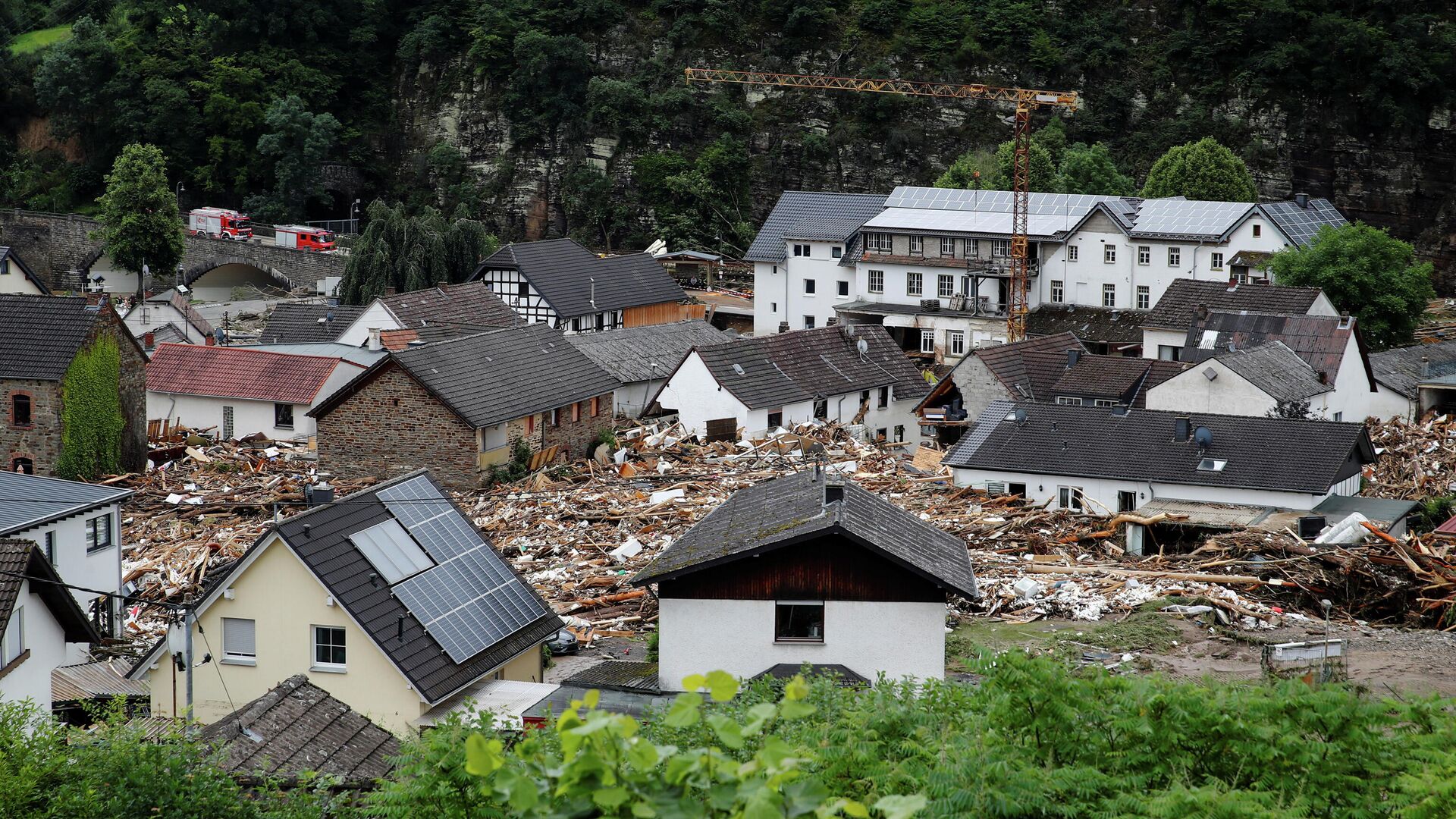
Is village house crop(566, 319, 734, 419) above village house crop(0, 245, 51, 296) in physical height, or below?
below

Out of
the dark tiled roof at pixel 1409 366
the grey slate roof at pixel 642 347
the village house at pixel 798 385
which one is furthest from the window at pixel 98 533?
the dark tiled roof at pixel 1409 366

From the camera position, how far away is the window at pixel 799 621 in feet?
67.9

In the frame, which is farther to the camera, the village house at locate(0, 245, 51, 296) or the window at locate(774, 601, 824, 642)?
the village house at locate(0, 245, 51, 296)

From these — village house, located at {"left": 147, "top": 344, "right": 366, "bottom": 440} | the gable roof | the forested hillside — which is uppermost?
the forested hillside

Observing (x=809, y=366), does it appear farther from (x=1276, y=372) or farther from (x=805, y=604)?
(x=805, y=604)

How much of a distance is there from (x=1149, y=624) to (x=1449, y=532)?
21.6 feet

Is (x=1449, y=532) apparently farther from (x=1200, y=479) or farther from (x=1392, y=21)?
(x=1392, y=21)

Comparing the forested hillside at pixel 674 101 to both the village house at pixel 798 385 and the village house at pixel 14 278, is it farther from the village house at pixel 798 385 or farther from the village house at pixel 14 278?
the village house at pixel 798 385

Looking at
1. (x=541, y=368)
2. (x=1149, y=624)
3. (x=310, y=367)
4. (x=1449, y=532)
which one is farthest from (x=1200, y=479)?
(x=310, y=367)

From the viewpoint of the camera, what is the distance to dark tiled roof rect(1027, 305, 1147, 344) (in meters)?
56.7

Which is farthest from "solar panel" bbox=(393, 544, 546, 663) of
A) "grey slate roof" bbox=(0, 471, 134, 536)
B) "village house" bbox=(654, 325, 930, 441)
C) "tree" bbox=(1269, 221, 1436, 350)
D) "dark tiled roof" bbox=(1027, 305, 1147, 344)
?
"dark tiled roof" bbox=(1027, 305, 1147, 344)

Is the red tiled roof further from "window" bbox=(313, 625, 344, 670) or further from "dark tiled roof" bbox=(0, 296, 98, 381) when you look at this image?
"window" bbox=(313, 625, 344, 670)

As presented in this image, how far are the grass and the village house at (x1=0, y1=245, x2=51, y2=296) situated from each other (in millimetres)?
39933

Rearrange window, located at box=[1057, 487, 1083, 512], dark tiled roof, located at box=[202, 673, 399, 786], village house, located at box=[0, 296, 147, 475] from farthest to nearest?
1. village house, located at box=[0, 296, 147, 475]
2. window, located at box=[1057, 487, 1083, 512]
3. dark tiled roof, located at box=[202, 673, 399, 786]
